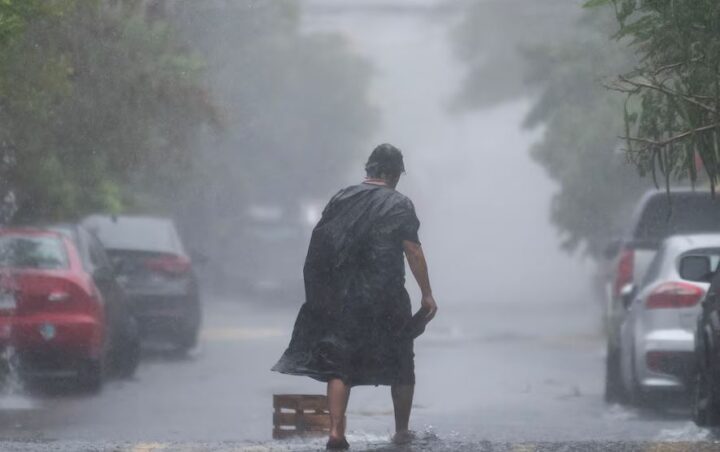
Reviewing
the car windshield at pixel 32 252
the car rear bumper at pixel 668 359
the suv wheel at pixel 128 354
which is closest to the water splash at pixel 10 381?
the car windshield at pixel 32 252

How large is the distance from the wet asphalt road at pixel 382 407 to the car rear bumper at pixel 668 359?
0.94ft

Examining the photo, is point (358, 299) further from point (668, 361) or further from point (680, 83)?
point (668, 361)

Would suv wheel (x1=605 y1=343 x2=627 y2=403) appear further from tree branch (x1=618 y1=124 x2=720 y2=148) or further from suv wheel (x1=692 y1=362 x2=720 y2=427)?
tree branch (x1=618 y1=124 x2=720 y2=148)

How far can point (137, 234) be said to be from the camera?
20172 mm

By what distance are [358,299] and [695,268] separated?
11.9ft

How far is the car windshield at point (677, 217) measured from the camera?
51.4ft

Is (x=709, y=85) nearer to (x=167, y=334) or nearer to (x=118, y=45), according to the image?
(x=118, y=45)

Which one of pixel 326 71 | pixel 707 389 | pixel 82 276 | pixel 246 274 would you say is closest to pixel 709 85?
pixel 707 389

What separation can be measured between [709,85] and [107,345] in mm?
8028

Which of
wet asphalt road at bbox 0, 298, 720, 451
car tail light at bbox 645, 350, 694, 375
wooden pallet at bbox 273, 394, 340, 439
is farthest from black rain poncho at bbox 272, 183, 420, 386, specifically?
car tail light at bbox 645, 350, 694, 375

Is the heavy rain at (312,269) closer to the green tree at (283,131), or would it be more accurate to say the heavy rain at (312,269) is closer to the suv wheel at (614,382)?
the suv wheel at (614,382)

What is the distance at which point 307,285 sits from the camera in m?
8.77

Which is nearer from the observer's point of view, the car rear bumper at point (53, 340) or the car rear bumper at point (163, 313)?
the car rear bumper at point (53, 340)

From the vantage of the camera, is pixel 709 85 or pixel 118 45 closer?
pixel 709 85
